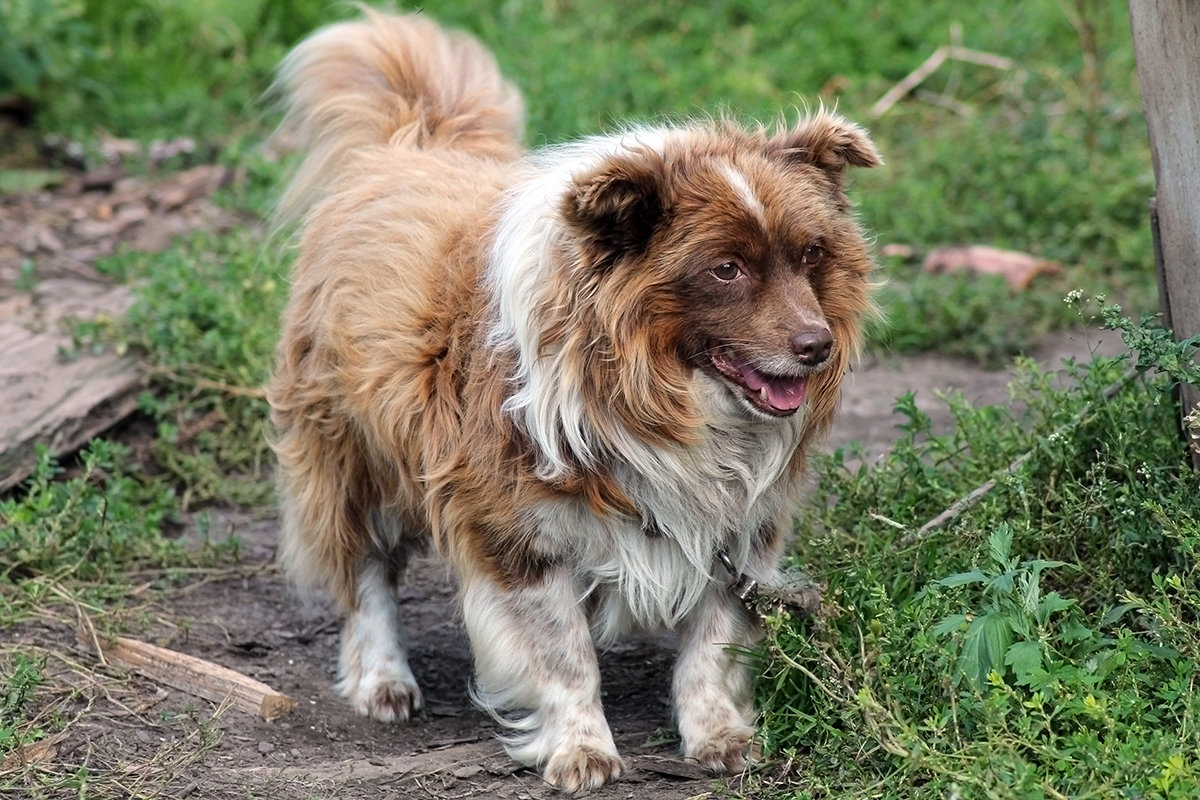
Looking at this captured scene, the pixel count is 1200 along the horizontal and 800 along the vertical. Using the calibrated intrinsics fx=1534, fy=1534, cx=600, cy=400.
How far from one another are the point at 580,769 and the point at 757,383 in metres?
1.16

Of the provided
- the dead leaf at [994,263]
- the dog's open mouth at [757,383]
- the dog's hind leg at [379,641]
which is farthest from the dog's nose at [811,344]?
the dead leaf at [994,263]

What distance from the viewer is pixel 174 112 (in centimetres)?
953

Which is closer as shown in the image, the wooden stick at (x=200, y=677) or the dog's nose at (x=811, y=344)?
the dog's nose at (x=811, y=344)

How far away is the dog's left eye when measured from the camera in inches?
160

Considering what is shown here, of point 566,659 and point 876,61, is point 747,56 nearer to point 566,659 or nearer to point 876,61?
point 876,61

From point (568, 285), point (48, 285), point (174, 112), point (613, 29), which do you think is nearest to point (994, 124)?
point (613, 29)

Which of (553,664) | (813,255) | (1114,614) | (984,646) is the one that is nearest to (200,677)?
(553,664)

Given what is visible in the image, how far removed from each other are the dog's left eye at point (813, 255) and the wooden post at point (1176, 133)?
1.07 meters

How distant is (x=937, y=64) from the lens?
10273 mm

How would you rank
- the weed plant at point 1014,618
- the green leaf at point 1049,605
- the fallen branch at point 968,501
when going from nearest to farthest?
the weed plant at point 1014,618 < the green leaf at point 1049,605 < the fallen branch at point 968,501

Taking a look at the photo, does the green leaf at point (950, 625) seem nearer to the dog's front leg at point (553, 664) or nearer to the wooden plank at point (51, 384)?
the dog's front leg at point (553, 664)

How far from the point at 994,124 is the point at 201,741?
689 cm

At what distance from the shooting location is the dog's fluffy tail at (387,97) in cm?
534

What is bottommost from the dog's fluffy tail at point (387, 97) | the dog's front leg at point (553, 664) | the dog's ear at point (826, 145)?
the dog's front leg at point (553, 664)
